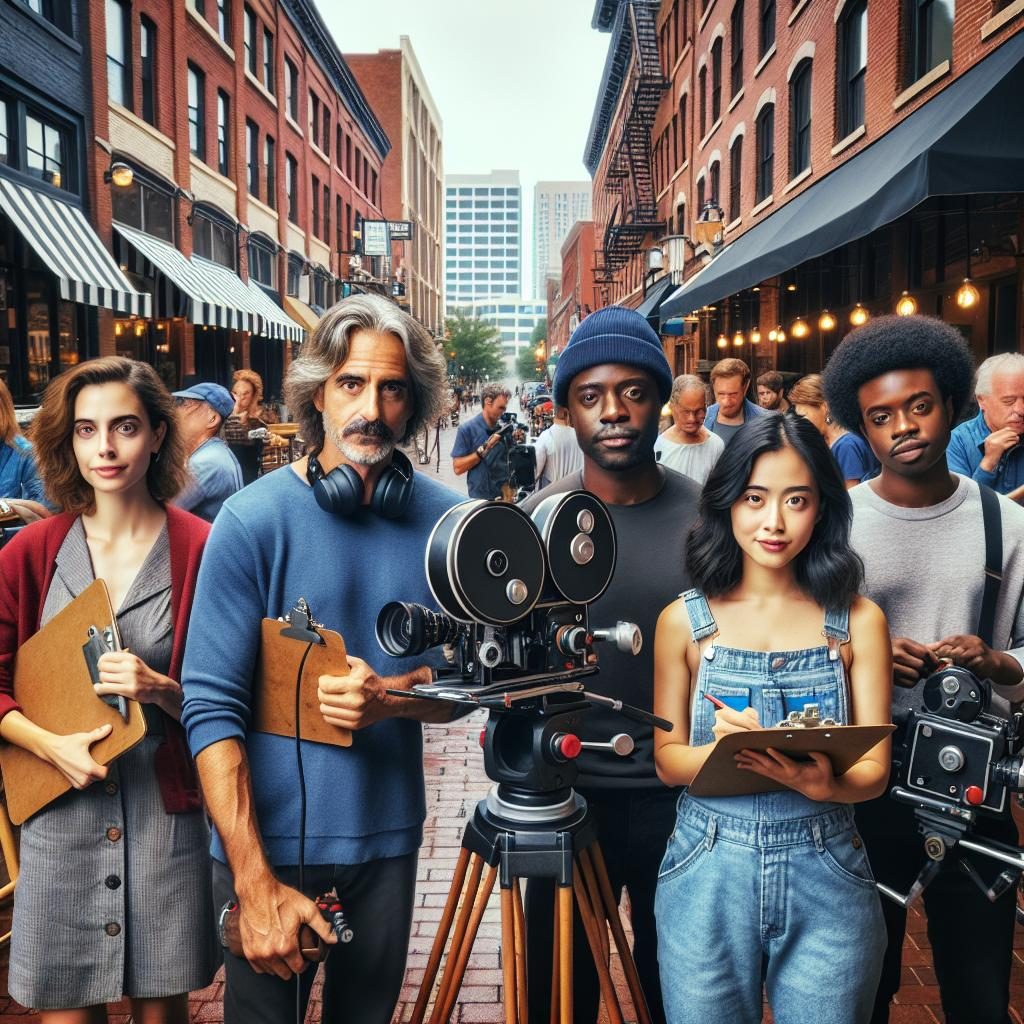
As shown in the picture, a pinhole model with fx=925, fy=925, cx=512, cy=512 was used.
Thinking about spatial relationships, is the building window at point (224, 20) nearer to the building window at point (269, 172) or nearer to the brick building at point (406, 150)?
the building window at point (269, 172)

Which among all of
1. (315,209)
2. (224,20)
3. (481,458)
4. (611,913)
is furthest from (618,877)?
(315,209)

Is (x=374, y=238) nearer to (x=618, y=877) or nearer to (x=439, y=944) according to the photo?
(x=618, y=877)

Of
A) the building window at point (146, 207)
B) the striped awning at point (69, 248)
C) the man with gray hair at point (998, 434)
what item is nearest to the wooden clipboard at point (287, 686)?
the man with gray hair at point (998, 434)

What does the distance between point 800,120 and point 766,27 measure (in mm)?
2980

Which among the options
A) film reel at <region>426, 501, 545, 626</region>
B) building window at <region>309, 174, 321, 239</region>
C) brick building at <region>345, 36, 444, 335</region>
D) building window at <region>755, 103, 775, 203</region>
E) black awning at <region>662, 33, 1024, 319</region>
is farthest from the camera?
brick building at <region>345, 36, 444, 335</region>

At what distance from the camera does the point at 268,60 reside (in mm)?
26219

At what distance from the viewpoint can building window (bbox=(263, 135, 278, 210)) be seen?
25.8 m

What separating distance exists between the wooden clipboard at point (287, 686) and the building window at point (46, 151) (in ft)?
45.8

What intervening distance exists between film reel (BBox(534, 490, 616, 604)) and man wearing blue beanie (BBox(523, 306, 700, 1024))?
19.7 inches

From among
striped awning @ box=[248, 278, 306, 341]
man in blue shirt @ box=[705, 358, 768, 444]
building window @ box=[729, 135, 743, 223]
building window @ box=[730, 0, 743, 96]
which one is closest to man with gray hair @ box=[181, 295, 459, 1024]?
man in blue shirt @ box=[705, 358, 768, 444]

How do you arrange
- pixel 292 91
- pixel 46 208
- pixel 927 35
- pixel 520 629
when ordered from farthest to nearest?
pixel 292 91 < pixel 46 208 < pixel 927 35 < pixel 520 629

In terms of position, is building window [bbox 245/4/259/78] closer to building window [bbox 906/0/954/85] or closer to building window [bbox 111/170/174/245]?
building window [bbox 111/170/174/245]

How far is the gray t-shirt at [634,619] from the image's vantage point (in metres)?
2.30

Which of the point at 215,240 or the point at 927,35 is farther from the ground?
the point at 215,240
